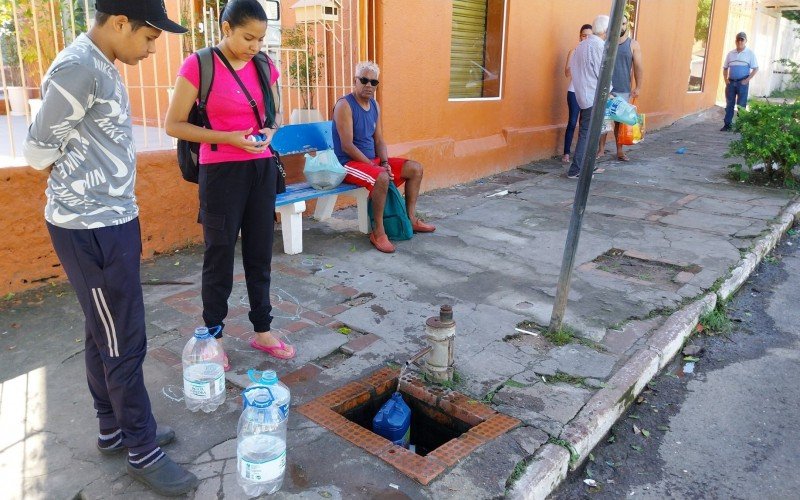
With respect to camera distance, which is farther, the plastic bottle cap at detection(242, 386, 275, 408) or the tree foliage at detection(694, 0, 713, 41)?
the tree foliage at detection(694, 0, 713, 41)

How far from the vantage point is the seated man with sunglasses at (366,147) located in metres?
5.41

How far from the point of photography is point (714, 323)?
446 centimetres

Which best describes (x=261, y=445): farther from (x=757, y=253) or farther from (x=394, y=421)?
(x=757, y=253)

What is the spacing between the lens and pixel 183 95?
3010mm

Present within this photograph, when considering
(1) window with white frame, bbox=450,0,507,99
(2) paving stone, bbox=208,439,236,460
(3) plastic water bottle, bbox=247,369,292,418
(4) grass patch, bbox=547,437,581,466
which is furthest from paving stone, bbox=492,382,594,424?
(1) window with white frame, bbox=450,0,507,99

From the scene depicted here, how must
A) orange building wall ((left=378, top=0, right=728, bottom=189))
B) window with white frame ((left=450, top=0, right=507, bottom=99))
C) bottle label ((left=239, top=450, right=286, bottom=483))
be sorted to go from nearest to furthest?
bottle label ((left=239, top=450, right=286, bottom=483)) < orange building wall ((left=378, top=0, right=728, bottom=189)) < window with white frame ((left=450, top=0, right=507, bottom=99))

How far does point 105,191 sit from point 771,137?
311 inches

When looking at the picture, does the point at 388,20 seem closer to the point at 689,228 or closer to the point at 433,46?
the point at 433,46

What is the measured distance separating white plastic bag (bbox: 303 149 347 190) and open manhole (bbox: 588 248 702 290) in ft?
7.35

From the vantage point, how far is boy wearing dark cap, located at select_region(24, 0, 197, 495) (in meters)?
2.09

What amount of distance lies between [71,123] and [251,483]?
4.69 feet

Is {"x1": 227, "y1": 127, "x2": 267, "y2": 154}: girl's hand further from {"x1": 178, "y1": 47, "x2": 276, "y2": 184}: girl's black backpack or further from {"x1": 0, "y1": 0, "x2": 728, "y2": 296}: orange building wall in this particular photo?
{"x1": 0, "y1": 0, "x2": 728, "y2": 296}: orange building wall

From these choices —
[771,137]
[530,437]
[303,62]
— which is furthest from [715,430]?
[771,137]

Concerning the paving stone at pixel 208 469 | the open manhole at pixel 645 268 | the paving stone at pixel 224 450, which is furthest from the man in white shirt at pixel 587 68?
the paving stone at pixel 208 469
